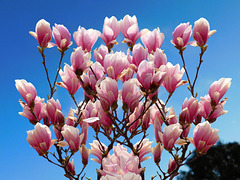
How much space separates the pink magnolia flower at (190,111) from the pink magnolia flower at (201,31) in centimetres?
47

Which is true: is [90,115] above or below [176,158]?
above

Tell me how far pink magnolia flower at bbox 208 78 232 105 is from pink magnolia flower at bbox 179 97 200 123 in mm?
144

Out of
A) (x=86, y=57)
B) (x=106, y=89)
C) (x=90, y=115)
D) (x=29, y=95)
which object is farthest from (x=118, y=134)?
(x=29, y=95)

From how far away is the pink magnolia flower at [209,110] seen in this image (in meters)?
2.12

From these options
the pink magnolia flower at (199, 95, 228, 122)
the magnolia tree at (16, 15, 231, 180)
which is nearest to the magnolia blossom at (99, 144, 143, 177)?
the magnolia tree at (16, 15, 231, 180)

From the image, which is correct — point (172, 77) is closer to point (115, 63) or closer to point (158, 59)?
point (158, 59)

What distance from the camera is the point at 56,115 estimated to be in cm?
206

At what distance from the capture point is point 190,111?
203 centimetres

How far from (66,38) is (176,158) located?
1198 millimetres

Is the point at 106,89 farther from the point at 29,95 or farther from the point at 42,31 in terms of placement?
the point at 42,31

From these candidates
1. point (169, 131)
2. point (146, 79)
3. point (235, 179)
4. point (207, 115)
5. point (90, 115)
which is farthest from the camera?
point (235, 179)

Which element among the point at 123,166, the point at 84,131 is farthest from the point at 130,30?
the point at 123,166

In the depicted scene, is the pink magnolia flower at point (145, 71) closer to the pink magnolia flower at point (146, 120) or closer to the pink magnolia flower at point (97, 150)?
the pink magnolia flower at point (146, 120)

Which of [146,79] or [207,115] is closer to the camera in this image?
[146,79]
